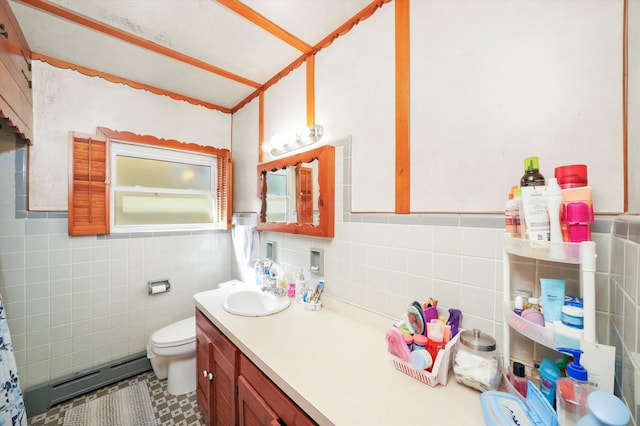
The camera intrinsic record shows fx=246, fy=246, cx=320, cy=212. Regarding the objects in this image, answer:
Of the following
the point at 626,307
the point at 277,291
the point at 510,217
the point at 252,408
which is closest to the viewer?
the point at 626,307

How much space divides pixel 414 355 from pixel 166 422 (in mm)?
1707

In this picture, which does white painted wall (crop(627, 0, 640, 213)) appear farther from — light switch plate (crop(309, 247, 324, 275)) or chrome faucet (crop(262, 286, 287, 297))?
chrome faucet (crop(262, 286, 287, 297))

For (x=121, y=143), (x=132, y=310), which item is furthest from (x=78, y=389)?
(x=121, y=143)

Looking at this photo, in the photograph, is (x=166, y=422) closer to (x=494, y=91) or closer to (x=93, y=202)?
(x=93, y=202)

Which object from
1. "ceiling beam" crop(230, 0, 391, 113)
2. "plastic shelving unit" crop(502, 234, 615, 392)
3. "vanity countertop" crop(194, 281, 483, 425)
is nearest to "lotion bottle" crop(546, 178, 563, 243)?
"plastic shelving unit" crop(502, 234, 615, 392)

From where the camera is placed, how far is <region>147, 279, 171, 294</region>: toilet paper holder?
2025mm

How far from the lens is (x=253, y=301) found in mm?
1690

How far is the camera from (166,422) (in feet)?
5.10

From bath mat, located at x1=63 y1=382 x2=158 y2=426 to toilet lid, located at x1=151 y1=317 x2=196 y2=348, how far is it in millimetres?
410

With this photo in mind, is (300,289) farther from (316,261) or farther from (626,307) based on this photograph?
(626,307)

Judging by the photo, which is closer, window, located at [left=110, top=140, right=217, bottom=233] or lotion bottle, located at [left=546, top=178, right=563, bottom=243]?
lotion bottle, located at [left=546, top=178, right=563, bottom=243]

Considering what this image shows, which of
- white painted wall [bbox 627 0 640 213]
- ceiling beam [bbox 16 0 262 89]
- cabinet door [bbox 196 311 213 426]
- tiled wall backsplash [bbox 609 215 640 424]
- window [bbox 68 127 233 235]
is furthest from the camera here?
window [bbox 68 127 233 235]

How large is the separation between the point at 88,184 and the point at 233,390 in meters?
1.74

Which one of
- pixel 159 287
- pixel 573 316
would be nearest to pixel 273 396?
pixel 573 316
